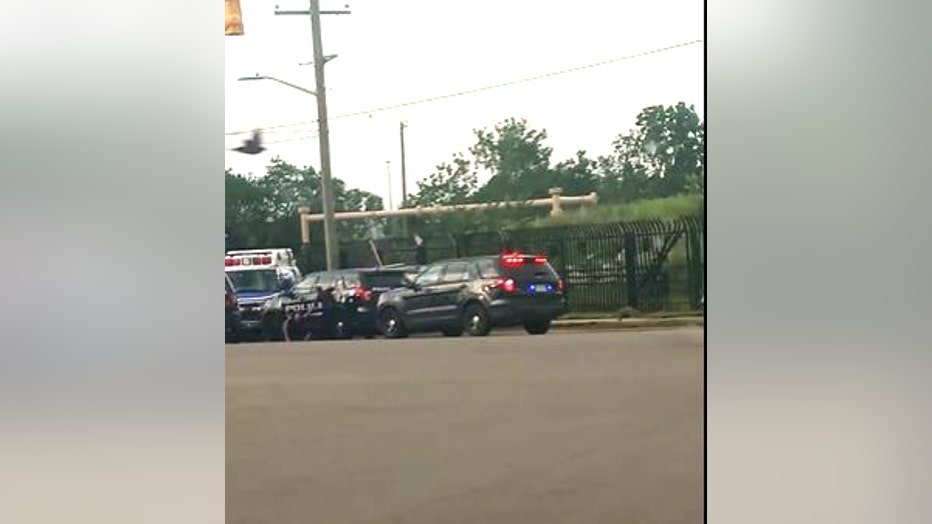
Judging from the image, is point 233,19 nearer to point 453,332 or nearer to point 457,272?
point 457,272

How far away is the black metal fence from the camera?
287 cm

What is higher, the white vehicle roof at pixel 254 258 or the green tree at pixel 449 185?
the green tree at pixel 449 185

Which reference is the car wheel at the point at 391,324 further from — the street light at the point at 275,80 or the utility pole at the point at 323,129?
the street light at the point at 275,80

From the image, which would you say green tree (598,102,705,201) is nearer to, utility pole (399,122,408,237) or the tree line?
the tree line

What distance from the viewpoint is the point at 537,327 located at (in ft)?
9.40

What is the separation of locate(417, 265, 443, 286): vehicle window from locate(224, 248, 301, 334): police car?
15.6 inches

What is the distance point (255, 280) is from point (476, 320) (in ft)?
2.39

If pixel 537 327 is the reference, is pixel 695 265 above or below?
above

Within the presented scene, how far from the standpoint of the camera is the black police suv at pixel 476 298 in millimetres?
2836

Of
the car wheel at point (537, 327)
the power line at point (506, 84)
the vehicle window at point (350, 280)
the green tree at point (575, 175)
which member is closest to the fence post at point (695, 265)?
the green tree at point (575, 175)
